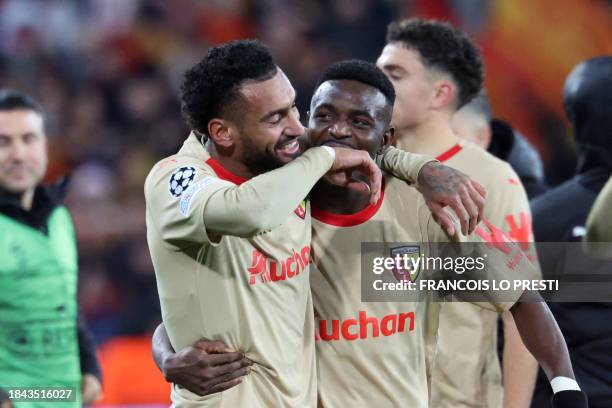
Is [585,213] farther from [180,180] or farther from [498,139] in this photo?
[180,180]

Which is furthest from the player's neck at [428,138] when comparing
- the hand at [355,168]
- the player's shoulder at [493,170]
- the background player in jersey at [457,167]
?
the hand at [355,168]

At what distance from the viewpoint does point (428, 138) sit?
419 cm

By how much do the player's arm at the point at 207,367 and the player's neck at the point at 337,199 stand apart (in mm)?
587

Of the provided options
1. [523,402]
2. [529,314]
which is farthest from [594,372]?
[529,314]

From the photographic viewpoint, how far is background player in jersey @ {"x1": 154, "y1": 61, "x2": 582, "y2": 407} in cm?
299

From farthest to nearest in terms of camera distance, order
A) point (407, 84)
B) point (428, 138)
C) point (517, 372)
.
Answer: point (407, 84), point (428, 138), point (517, 372)

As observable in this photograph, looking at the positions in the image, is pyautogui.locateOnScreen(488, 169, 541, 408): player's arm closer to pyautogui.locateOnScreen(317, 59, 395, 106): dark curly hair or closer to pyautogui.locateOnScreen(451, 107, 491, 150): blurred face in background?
pyautogui.locateOnScreen(317, 59, 395, 106): dark curly hair

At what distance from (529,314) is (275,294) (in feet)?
2.65

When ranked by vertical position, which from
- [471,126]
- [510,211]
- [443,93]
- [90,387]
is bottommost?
[90,387]

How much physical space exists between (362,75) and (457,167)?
1.04 m

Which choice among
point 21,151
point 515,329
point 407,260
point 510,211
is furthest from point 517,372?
point 21,151

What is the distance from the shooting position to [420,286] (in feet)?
10.0

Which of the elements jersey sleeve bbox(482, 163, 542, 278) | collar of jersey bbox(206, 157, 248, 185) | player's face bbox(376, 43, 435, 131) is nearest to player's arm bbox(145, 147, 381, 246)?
collar of jersey bbox(206, 157, 248, 185)

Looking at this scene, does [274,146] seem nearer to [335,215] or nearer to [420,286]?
[335,215]
